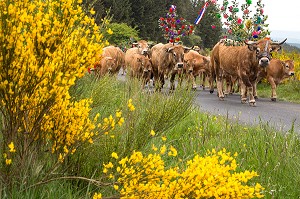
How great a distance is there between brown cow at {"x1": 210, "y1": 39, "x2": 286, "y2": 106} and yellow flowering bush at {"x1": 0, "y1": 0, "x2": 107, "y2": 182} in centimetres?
1034

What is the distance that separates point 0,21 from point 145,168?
1260mm

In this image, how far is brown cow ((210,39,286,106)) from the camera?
13.2 metres

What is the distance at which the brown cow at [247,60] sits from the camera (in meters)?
13.2

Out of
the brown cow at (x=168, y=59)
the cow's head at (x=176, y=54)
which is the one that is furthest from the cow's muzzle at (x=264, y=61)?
the cow's head at (x=176, y=54)

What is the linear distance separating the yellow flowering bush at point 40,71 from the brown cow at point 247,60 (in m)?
10.3

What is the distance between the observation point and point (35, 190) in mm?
3244

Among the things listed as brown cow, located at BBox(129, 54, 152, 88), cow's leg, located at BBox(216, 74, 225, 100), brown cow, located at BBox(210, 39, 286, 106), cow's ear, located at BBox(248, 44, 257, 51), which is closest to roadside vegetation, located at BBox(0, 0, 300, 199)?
brown cow, located at BBox(210, 39, 286, 106)

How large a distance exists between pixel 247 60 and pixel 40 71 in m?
11.7

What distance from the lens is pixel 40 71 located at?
2736 mm

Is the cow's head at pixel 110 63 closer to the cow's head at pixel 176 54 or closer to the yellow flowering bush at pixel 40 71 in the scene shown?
the cow's head at pixel 176 54

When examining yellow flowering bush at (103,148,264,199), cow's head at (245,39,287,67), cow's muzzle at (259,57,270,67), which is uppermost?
cow's head at (245,39,287,67)

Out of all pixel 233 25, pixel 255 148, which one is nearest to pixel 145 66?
pixel 233 25

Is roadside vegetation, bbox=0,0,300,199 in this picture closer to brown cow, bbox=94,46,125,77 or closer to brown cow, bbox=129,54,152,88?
brown cow, bbox=94,46,125,77

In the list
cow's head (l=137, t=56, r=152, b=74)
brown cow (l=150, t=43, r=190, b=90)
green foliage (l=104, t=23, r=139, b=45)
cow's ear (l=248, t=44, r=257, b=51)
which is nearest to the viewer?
cow's ear (l=248, t=44, r=257, b=51)
